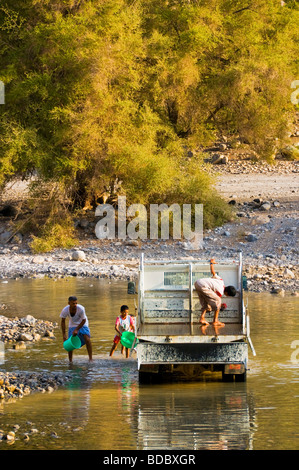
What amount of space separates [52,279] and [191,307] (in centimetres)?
1066

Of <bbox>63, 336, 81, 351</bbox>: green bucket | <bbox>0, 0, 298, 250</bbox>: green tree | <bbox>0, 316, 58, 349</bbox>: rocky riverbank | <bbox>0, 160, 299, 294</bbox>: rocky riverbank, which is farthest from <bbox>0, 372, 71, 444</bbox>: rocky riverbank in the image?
<bbox>0, 0, 298, 250</bbox>: green tree

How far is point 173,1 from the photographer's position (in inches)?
1123

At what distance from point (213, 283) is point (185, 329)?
Answer: 754 millimetres

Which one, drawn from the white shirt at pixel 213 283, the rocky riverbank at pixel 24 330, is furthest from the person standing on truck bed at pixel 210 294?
the rocky riverbank at pixel 24 330

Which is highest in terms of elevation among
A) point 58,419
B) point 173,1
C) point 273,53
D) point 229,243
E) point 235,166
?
point 173,1

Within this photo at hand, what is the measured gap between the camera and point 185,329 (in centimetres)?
1170

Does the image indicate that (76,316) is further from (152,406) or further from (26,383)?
(152,406)

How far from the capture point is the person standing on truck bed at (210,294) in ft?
37.8

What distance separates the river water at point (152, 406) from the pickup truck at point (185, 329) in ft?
1.15

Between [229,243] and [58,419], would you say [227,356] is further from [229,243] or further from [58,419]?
[229,243]

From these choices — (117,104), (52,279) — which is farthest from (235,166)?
(52,279)

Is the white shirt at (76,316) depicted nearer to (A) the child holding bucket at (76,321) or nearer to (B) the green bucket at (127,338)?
(A) the child holding bucket at (76,321)

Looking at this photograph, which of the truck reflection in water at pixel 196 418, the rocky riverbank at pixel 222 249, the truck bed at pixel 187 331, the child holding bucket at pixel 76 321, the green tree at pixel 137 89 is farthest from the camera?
the green tree at pixel 137 89

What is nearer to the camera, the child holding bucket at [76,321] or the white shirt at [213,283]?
the white shirt at [213,283]
